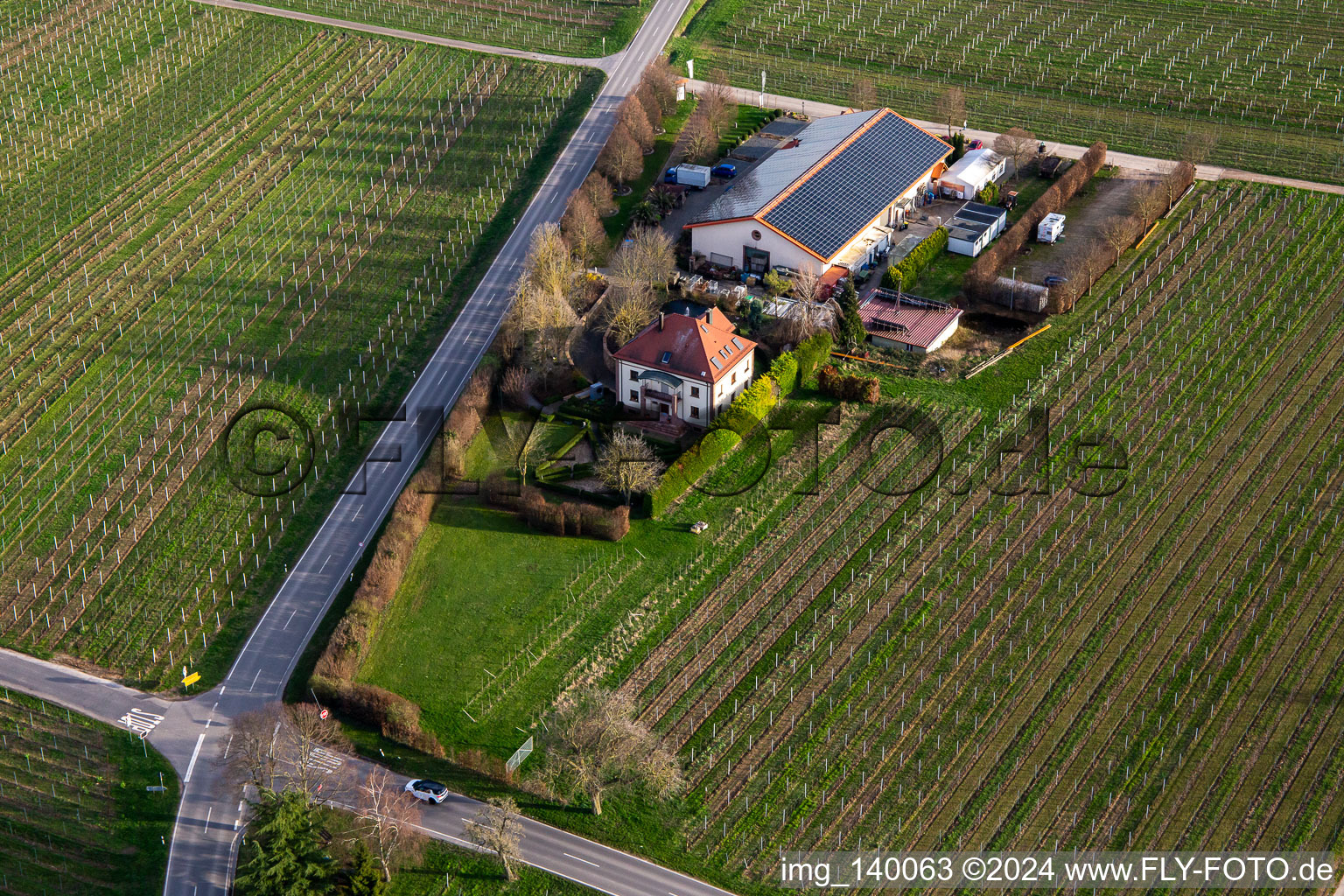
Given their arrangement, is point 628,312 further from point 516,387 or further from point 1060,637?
point 1060,637

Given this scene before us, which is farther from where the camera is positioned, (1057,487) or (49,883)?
(1057,487)

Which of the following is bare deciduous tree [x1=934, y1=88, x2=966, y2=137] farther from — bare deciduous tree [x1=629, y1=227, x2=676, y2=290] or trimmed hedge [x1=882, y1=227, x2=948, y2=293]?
bare deciduous tree [x1=629, y1=227, x2=676, y2=290]

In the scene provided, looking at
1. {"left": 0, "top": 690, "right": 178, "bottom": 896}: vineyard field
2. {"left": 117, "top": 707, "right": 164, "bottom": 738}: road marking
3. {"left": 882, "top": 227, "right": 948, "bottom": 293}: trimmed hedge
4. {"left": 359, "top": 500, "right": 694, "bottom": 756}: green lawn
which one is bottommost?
{"left": 0, "top": 690, "right": 178, "bottom": 896}: vineyard field

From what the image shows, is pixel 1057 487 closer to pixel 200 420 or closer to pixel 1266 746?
pixel 1266 746

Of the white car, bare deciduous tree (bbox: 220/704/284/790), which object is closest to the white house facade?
bare deciduous tree (bbox: 220/704/284/790)

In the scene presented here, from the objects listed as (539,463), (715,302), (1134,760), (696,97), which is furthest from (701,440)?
(696,97)

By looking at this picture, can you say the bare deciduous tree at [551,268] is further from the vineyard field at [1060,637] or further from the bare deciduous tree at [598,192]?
the vineyard field at [1060,637]
